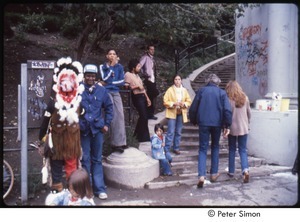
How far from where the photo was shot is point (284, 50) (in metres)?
7.04

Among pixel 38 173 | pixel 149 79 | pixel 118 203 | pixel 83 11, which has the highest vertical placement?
pixel 83 11

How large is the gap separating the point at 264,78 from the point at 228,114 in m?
2.73

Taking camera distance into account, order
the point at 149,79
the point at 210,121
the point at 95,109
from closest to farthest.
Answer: the point at 95,109, the point at 210,121, the point at 149,79

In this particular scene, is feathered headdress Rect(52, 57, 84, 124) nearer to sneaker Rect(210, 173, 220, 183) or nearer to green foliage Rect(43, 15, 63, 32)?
sneaker Rect(210, 173, 220, 183)

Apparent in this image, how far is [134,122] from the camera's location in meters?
7.39

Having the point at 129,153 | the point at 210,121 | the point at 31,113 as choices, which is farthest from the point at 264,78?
the point at 31,113

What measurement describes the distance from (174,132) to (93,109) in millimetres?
2124

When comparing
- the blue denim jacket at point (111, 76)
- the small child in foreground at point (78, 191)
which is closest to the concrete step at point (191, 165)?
the blue denim jacket at point (111, 76)

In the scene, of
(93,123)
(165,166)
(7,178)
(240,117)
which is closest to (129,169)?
(165,166)

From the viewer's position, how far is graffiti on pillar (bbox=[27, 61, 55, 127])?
4.99 meters

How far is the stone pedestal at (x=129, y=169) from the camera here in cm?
538

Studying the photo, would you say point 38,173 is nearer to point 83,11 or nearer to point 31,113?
point 31,113

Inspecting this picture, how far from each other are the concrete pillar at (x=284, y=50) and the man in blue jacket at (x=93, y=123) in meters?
3.57

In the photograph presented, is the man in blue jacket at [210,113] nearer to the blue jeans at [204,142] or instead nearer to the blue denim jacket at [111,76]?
the blue jeans at [204,142]
